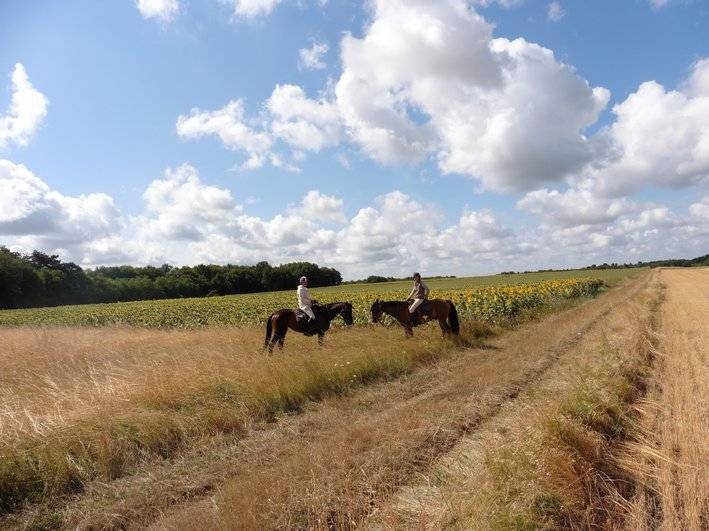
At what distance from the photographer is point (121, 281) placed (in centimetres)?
7794

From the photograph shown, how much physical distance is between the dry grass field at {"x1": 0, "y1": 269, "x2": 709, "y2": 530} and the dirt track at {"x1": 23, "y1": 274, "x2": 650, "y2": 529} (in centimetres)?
2

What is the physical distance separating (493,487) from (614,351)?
24.2 feet

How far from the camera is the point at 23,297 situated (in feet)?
217

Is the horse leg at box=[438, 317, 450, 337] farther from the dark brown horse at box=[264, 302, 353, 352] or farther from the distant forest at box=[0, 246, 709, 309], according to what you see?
the distant forest at box=[0, 246, 709, 309]

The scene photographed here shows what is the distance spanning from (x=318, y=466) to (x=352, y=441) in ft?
3.07

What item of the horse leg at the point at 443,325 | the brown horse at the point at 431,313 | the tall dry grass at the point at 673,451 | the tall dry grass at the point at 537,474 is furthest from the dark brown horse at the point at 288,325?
the tall dry grass at the point at 673,451

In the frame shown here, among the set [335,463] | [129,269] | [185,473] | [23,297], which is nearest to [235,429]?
[185,473]

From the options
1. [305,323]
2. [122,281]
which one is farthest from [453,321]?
[122,281]

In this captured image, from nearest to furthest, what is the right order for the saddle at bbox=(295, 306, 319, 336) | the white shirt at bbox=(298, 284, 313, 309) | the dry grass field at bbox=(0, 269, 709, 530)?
the dry grass field at bbox=(0, 269, 709, 530), the white shirt at bbox=(298, 284, 313, 309), the saddle at bbox=(295, 306, 319, 336)

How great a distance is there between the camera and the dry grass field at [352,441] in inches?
168

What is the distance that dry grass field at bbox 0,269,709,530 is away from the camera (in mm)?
4266

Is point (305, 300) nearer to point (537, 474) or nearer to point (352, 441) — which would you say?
point (352, 441)

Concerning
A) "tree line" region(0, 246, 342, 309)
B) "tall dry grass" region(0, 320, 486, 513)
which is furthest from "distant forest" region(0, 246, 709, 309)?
"tall dry grass" region(0, 320, 486, 513)

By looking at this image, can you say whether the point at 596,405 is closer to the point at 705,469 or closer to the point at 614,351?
the point at 705,469
